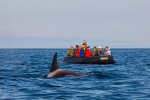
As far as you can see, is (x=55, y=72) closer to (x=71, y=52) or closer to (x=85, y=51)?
(x=85, y=51)

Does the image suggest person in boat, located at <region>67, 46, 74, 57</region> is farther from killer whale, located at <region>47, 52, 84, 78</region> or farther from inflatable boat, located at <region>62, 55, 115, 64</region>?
killer whale, located at <region>47, 52, 84, 78</region>

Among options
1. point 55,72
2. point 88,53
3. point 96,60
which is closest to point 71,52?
point 88,53

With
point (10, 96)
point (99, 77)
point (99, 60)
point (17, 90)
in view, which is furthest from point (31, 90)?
point (99, 60)

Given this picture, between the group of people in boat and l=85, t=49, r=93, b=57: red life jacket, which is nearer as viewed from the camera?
the group of people in boat

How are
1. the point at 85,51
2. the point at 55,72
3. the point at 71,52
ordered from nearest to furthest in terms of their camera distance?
the point at 55,72
the point at 85,51
the point at 71,52

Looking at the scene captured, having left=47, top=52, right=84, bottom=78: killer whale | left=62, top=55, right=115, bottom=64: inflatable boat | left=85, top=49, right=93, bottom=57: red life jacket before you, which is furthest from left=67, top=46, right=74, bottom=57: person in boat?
left=47, top=52, right=84, bottom=78: killer whale

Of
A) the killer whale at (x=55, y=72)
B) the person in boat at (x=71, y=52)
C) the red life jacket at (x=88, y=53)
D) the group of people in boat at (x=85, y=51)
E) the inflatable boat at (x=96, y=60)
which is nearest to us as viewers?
the killer whale at (x=55, y=72)

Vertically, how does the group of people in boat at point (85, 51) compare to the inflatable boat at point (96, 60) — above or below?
above

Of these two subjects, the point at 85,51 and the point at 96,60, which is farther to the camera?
the point at 85,51

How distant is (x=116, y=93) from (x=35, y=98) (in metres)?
3.71

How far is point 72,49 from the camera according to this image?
162ft

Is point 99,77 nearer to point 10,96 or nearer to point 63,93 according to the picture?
point 63,93

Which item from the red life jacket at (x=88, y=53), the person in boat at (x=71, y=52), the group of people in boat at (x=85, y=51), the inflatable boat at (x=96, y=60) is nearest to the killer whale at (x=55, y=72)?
the group of people in boat at (x=85, y=51)

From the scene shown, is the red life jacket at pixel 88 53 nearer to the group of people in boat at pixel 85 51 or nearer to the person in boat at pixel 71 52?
the group of people in boat at pixel 85 51
